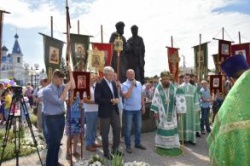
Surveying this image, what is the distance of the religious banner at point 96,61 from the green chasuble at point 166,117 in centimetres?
155

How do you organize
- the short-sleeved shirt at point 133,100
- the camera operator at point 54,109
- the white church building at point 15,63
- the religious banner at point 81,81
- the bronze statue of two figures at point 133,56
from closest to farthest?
the camera operator at point 54,109, the religious banner at point 81,81, the short-sleeved shirt at point 133,100, the bronze statue of two figures at point 133,56, the white church building at point 15,63

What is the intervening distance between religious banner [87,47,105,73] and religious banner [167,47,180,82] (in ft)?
7.30

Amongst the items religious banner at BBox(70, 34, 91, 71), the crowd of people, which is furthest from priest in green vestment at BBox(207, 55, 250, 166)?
religious banner at BBox(70, 34, 91, 71)

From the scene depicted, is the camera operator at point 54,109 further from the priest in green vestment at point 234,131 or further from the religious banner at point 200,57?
the religious banner at point 200,57

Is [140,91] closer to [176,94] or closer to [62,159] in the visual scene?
[176,94]

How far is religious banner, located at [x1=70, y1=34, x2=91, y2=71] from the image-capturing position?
7260 mm

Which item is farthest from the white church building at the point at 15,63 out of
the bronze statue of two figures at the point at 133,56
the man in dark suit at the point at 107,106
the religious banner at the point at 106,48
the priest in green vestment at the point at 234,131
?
the priest in green vestment at the point at 234,131

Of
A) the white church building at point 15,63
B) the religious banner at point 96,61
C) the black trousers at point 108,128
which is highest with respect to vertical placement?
the white church building at point 15,63

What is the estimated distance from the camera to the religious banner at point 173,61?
9.46 metres

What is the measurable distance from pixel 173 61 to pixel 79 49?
325cm

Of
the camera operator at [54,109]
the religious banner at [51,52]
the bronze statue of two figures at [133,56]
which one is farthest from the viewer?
the bronze statue of two figures at [133,56]

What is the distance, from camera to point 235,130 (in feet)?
4.50

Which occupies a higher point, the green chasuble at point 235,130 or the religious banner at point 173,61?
the religious banner at point 173,61

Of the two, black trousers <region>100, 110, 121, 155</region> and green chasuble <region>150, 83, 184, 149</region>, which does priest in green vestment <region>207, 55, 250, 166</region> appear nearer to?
black trousers <region>100, 110, 121, 155</region>
